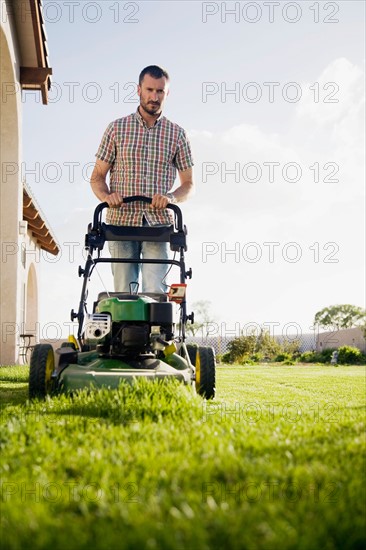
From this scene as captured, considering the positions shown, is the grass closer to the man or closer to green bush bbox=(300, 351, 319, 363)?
the man

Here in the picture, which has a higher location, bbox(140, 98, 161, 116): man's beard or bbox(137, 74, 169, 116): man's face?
bbox(137, 74, 169, 116): man's face

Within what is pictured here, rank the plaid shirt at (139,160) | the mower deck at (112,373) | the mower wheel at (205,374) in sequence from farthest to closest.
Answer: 1. the plaid shirt at (139,160)
2. the mower wheel at (205,374)
3. the mower deck at (112,373)

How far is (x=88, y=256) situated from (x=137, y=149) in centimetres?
88

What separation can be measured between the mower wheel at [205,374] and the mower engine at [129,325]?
36 cm

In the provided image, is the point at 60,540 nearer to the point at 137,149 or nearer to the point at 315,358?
the point at 137,149

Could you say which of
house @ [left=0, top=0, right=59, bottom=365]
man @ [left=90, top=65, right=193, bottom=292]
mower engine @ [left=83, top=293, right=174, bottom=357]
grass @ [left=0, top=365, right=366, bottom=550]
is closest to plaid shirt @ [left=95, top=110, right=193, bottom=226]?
man @ [left=90, top=65, right=193, bottom=292]

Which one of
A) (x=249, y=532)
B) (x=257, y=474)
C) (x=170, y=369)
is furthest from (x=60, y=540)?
(x=170, y=369)

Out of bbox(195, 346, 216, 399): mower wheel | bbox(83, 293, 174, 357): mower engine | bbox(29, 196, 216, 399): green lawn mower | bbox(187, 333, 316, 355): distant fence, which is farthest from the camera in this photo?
bbox(187, 333, 316, 355): distant fence

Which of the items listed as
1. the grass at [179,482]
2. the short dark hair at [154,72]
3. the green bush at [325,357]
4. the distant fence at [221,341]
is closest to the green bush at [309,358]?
the green bush at [325,357]

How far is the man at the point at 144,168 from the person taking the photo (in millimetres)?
4445

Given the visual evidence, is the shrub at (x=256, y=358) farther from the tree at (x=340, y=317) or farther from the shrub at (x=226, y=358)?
the tree at (x=340, y=317)

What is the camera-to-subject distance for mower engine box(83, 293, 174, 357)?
147 inches

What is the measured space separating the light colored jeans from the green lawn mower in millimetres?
115

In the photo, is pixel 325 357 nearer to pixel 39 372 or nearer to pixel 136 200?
pixel 136 200
